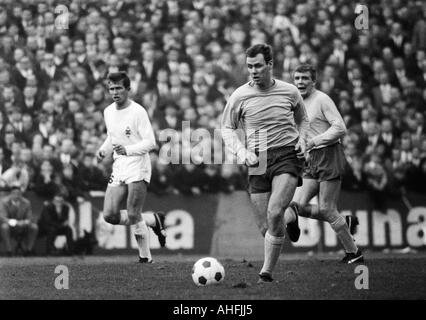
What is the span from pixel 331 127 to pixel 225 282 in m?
2.66

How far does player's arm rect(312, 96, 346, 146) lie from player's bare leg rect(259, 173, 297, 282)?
1.74 metres

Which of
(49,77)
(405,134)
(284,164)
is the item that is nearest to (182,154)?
(49,77)

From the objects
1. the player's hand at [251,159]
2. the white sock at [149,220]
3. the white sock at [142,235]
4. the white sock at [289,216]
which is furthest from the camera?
the white sock at [149,220]

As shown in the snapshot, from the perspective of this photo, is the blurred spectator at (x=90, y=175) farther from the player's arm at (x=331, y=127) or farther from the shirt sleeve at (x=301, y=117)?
the shirt sleeve at (x=301, y=117)

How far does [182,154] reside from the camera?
55.2 ft

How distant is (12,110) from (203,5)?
194 inches

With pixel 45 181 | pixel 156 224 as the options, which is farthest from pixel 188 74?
pixel 156 224

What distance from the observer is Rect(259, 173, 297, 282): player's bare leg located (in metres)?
9.65

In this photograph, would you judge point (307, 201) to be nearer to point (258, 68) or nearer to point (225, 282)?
point (225, 282)

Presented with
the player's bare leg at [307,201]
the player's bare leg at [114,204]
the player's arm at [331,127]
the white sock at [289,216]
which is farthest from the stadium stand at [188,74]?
the player's arm at [331,127]

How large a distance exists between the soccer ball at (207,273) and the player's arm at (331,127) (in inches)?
89.4

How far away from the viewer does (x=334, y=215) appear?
1223cm

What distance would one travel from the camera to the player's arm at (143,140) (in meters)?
12.2

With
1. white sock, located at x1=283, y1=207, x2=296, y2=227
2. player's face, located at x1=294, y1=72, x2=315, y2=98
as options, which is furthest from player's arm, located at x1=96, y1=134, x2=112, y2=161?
player's face, located at x1=294, y1=72, x2=315, y2=98
